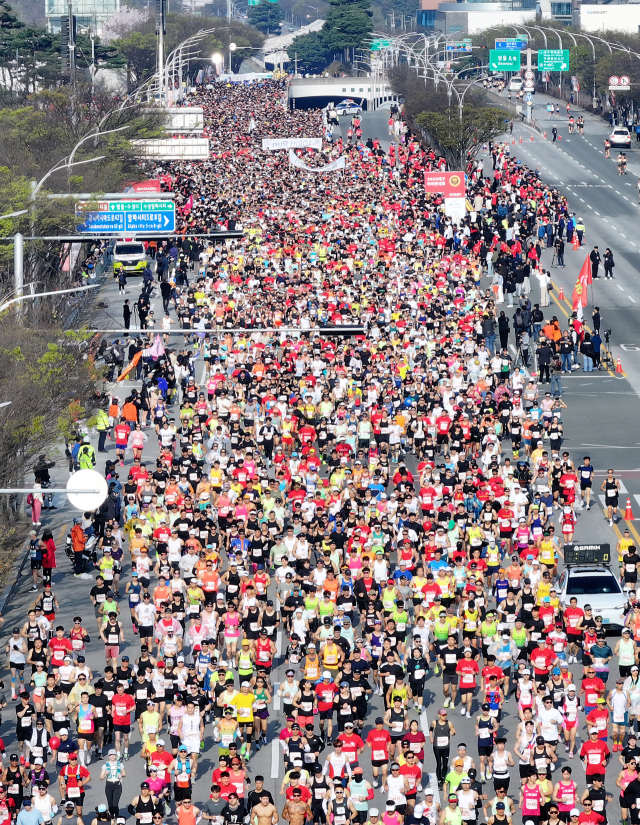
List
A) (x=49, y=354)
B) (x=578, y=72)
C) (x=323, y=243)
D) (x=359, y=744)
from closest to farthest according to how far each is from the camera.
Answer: (x=359, y=744) < (x=49, y=354) < (x=323, y=243) < (x=578, y=72)

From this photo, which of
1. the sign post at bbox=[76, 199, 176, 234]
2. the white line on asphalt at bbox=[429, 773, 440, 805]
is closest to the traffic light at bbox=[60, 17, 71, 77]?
the sign post at bbox=[76, 199, 176, 234]

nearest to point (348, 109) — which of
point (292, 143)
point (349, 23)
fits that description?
point (292, 143)

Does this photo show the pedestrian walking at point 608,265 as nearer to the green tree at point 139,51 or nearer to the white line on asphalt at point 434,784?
the white line on asphalt at point 434,784

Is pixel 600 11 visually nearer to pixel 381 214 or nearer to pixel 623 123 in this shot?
pixel 623 123

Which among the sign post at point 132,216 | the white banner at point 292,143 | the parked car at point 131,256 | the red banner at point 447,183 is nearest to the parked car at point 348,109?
the white banner at point 292,143

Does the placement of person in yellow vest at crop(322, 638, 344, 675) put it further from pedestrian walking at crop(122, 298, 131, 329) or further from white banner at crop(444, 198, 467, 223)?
white banner at crop(444, 198, 467, 223)

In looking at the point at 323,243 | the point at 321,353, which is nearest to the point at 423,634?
the point at 321,353
